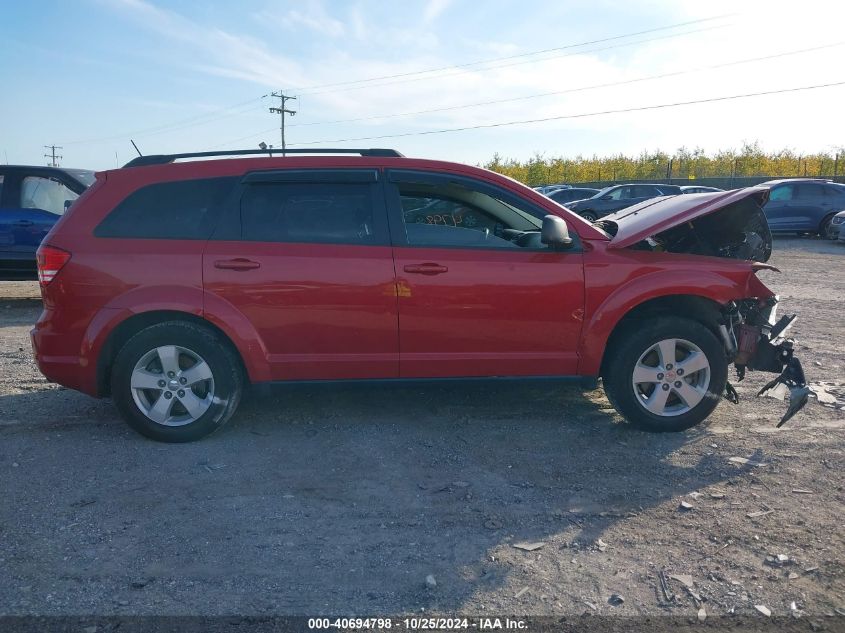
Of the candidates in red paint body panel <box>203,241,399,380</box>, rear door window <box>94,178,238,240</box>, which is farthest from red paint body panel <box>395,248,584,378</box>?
rear door window <box>94,178,238,240</box>

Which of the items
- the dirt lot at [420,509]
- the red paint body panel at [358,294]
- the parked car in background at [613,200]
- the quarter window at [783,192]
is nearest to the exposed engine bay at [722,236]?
the red paint body panel at [358,294]

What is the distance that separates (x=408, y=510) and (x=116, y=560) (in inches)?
56.3

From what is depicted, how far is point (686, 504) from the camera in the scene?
3.63 m

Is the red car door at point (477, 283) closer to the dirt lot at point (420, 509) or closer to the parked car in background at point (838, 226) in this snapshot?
the dirt lot at point (420, 509)

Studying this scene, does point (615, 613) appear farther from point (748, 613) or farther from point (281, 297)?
point (281, 297)

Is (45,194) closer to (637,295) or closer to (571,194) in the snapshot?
(637,295)

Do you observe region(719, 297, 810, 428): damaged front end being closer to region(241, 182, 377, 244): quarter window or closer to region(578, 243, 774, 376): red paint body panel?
region(578, 243, 774, 376): red paint body panel

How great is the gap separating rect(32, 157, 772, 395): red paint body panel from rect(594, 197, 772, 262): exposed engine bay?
32 centimetres

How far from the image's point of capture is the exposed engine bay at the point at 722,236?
4906mm

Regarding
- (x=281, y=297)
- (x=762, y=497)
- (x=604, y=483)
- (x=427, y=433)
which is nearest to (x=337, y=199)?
(x=281, y=297)

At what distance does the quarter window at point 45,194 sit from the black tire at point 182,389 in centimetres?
606

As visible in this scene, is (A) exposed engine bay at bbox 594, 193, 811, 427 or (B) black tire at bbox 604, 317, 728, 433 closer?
(B) black tire at bbox 604, 317, 728, 433

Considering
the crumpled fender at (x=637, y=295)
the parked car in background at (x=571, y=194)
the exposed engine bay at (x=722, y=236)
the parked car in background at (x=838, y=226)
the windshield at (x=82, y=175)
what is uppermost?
the parked car in background at (x=571, y=194)

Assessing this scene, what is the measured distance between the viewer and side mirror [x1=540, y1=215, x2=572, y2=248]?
14.2ft
